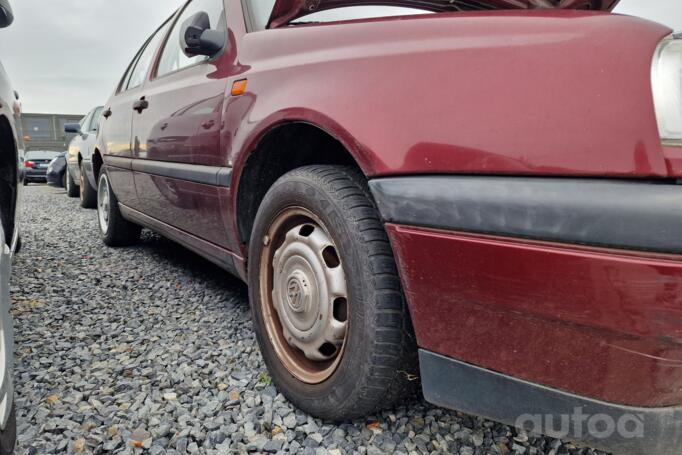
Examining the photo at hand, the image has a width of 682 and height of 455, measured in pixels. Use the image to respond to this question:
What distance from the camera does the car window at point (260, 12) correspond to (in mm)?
1730

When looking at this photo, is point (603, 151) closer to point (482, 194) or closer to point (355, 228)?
point (482, 194)

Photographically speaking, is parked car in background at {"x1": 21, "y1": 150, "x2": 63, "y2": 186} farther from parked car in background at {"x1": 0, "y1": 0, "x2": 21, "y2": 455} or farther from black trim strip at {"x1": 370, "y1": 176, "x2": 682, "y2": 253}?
black trim strip at {"x1": 370, "y1": 176, "x2": 682, "y2": 253}

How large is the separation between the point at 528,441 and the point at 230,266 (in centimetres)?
127

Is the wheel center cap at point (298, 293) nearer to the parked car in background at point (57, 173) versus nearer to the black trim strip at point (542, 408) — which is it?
the black trim strip at point (542, 408)

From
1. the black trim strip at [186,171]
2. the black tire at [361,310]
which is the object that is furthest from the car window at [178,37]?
the black tire at [361,310]

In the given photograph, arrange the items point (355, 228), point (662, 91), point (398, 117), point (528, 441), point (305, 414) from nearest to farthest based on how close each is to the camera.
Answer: point (662, 91) < point (398, 117) < point (355, 228) < point (528, 441) < point (305, 414)

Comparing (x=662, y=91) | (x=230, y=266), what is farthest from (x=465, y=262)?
(x=230, y=266)

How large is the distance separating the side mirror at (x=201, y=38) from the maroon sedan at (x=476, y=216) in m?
0.31

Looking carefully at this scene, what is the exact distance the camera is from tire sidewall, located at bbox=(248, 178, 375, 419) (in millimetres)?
1198

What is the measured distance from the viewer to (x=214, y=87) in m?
1.92

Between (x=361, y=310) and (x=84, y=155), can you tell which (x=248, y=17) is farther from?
(x=84, y=155)

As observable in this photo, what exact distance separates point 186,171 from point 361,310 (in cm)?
129

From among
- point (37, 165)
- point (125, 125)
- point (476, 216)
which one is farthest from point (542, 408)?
point (37, 165)

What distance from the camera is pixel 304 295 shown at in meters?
1.42
